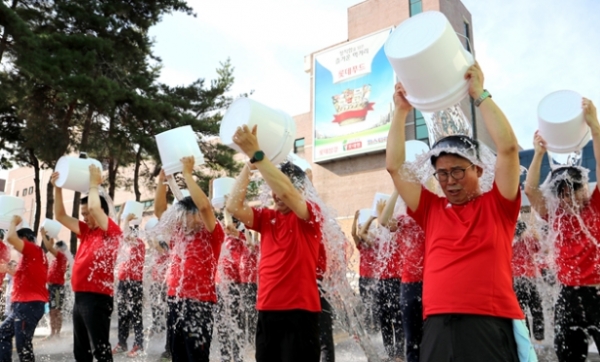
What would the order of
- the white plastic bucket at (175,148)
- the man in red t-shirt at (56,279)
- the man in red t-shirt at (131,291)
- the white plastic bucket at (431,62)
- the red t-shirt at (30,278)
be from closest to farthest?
the white plastic bucket at (431,62)
the white plastic bucket at (175,148)
the red t-shirt at (30,278)
the man in red t-shirt at (131,291)
the man in red t-shirt at (56,279)

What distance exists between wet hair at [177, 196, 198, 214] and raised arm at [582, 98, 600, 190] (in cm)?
328

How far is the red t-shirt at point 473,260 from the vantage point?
222 cm

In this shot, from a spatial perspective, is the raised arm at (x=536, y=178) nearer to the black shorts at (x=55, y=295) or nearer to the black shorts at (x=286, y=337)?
the black shorts at (x=286, y=337)

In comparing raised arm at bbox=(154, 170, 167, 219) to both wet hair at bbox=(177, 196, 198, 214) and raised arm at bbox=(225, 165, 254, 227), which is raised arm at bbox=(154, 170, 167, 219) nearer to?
wet hair at bbox=(177, 196, 198, 214)

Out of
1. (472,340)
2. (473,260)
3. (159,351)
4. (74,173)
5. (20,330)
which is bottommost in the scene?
(159,351)

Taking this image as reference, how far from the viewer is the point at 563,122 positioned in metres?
3.79

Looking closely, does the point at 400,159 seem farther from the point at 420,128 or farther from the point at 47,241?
the point at 420,128

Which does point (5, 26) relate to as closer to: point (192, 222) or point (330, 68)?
point (192, 222)

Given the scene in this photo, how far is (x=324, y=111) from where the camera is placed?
1283 inches

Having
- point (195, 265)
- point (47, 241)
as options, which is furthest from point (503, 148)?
point (47, 241)

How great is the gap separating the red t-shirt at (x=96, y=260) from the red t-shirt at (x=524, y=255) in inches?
218

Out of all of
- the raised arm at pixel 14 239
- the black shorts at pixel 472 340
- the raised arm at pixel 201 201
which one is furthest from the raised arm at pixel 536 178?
the raised arm at pixel 14 239

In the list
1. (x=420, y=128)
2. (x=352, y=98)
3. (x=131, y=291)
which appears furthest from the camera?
(x=352, y=98)

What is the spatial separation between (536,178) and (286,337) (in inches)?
96.1
